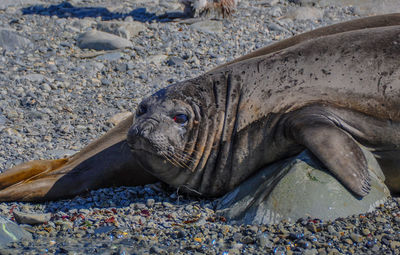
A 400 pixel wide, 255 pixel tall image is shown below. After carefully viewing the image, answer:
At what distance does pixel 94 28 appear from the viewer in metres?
9.88

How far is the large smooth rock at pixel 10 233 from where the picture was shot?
160 inches

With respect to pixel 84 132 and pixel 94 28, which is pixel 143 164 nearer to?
pixel 84 132

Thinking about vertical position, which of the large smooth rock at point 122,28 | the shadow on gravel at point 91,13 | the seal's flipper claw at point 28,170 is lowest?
the seal's flipper claw at point 28,170

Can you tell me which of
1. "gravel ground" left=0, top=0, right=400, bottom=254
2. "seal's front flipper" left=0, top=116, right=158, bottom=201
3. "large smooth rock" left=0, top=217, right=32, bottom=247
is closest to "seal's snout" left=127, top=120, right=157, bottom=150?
"gravel ground" left=0, top=0, right=400, bottom=254

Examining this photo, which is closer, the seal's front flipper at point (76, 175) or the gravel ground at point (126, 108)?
the gravel ground at point (126, 108)

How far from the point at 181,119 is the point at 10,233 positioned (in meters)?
1.38

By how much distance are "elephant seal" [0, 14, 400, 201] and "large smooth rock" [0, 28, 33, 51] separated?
4.33 meters

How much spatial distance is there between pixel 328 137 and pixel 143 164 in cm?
133

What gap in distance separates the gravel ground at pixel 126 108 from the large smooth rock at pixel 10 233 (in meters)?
0.08

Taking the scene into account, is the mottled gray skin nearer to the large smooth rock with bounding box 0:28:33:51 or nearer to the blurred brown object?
the large smooth rock with bounding box 0:28:33:51

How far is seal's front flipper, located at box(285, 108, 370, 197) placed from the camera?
4.10 m

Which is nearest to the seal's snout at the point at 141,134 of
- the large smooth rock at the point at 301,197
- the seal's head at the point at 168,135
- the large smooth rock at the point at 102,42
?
the seal's head at the point at 168,135

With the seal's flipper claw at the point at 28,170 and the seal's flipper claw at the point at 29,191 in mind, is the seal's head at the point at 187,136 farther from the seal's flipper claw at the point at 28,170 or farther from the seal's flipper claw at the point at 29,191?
the seal's flipper claw at the point at 28,170

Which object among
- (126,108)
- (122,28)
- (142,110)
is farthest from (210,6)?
(142,110)
